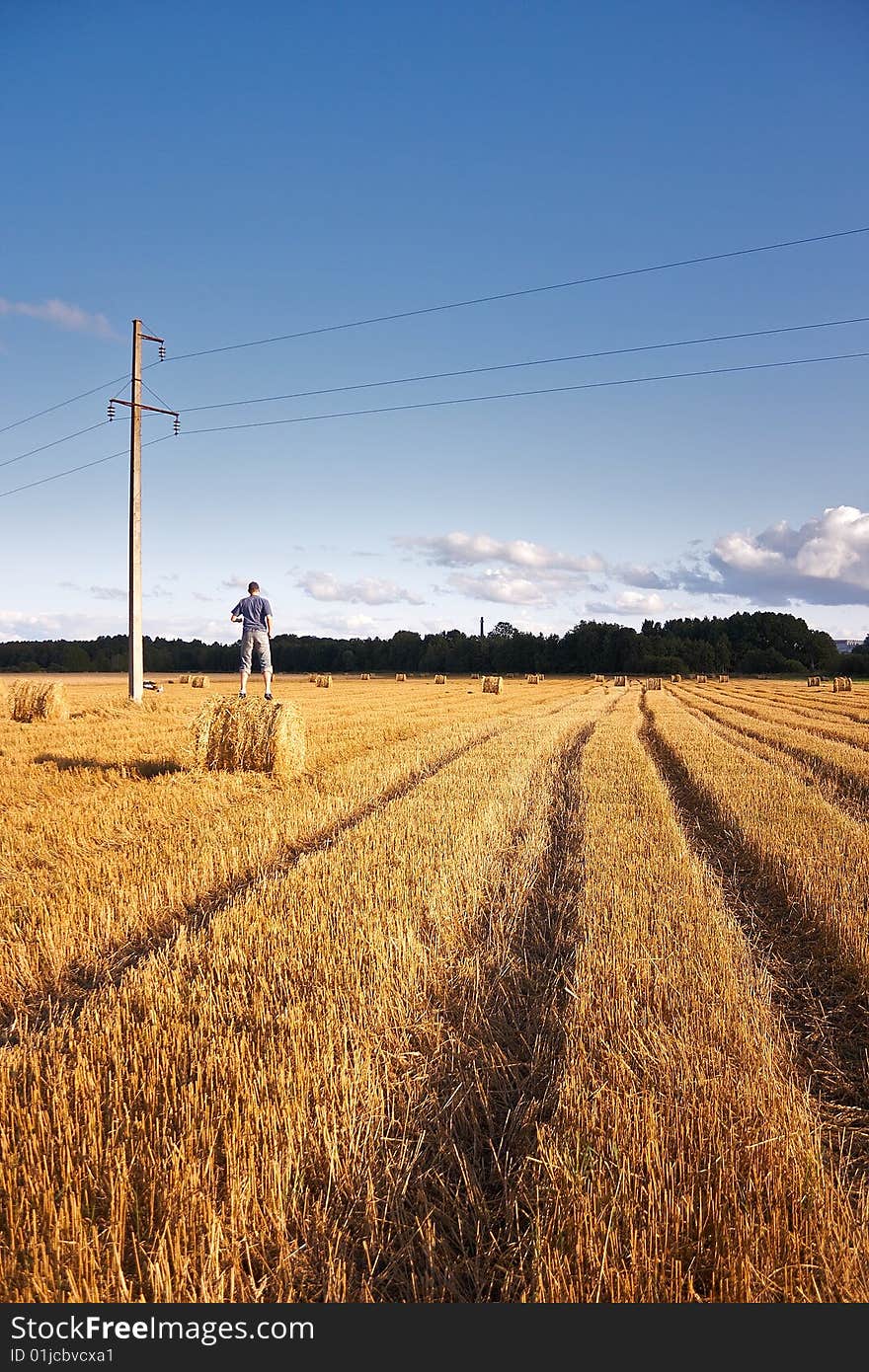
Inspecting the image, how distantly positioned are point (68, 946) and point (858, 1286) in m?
4.61

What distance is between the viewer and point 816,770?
45.6ft

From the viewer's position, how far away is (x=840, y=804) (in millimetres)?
10539

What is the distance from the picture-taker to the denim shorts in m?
16.0

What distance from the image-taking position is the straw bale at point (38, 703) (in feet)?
68.0

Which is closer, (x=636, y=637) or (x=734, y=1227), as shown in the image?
(x=734, y=1227)

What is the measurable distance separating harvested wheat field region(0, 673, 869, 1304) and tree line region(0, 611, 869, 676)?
366 feet

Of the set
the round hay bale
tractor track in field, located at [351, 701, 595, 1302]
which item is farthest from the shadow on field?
tractor track in field, located at [351, 701, 595, 1302]

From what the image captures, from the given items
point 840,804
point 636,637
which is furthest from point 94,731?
point 636,637

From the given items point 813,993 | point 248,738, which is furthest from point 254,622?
point 813,993

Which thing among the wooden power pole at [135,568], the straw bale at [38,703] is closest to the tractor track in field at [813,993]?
the straw bale at [38,703]

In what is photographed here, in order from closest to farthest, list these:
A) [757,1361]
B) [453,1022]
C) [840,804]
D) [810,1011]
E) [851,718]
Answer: [757,1361]
[453,1022]
[810,1011]
[840,804]
[851,718]

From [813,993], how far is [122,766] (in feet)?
34.9

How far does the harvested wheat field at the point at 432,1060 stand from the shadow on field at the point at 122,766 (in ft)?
10.3

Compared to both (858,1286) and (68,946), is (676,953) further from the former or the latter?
(68,946)
